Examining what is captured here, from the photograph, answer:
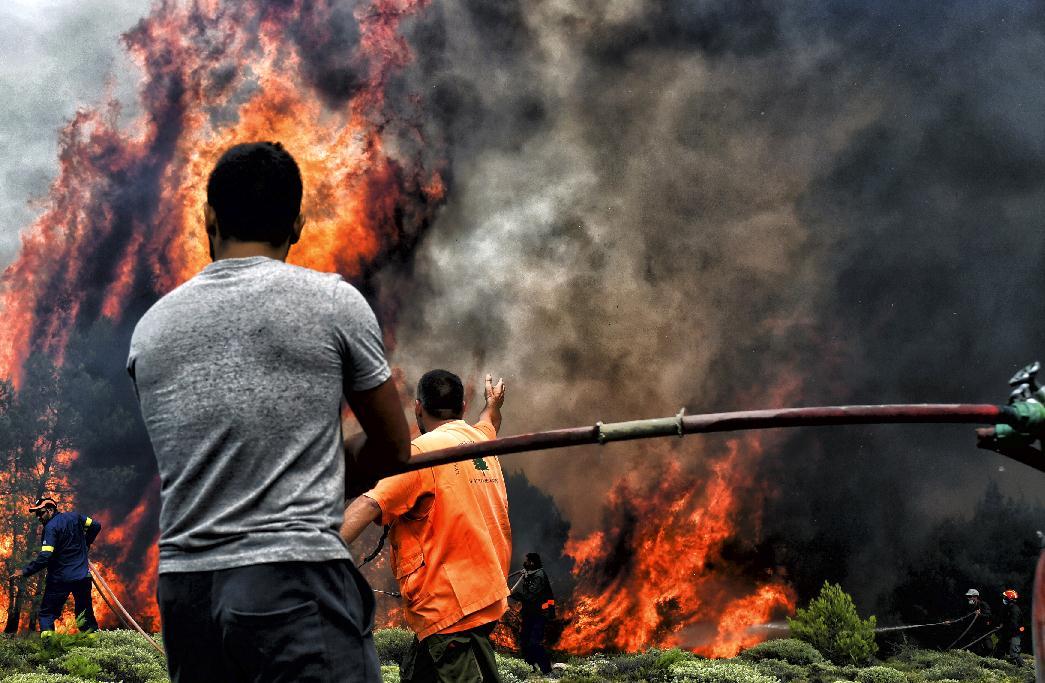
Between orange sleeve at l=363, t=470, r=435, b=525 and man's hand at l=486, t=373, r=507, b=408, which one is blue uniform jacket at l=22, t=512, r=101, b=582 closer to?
man's hand at l=486, t=373, r=507, b=408

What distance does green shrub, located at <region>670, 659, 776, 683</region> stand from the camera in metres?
11.4

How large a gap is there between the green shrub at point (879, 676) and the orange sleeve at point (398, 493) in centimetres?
985

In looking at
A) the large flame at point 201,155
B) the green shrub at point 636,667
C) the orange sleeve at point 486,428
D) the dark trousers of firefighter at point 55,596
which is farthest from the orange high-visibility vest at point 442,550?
the large flame at point 201,155

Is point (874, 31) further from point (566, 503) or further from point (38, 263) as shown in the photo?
point (38, 263)

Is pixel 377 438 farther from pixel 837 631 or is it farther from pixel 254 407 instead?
pixel 837 631

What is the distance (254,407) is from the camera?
5.88 ft

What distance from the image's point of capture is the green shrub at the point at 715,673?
37.6 feet

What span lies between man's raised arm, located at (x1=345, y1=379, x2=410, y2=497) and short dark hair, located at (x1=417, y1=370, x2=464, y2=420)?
2.29 metres

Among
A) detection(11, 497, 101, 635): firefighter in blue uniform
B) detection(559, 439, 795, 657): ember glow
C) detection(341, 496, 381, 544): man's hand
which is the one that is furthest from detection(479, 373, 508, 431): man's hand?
detection(559, 439, 795, 657): ember glow

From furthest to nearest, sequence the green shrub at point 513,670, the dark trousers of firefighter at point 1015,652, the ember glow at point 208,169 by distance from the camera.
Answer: the ember glow at point 208,169 < the dark trousers of firefighter at point 1015,652 < the green shrub at point 513,670

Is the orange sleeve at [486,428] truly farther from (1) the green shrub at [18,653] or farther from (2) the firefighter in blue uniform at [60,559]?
(2) the firefighter in blue uniform at [60,559]

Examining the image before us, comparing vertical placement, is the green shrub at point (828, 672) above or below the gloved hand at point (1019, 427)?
below

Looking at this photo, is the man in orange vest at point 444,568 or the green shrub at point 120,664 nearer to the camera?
the man in orange vest at point 444,568

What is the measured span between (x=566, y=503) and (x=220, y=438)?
1869 centimetres
